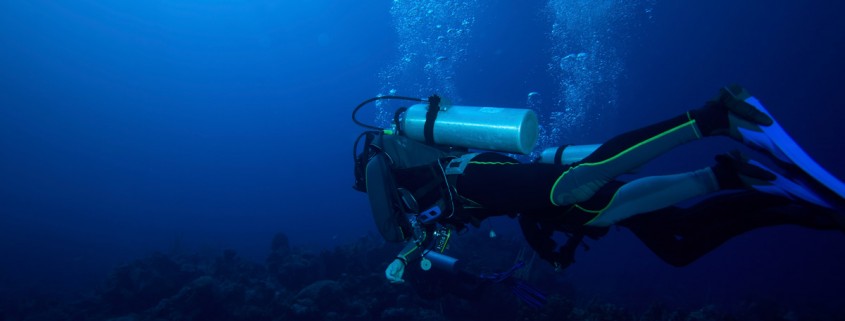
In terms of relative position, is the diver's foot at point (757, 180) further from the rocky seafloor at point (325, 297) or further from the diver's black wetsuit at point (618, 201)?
the rocky seafloor at point (325, 297)

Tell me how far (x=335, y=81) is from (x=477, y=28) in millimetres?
67859

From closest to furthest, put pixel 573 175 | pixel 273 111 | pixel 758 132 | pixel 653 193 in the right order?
pixel 758 132
pixel 653 193
pixel 573 175
pixel 273 111

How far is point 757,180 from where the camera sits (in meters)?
2.25

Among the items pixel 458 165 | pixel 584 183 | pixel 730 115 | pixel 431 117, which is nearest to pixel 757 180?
pixel 730 115

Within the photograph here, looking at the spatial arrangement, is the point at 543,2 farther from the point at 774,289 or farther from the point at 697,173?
the point at 697,173

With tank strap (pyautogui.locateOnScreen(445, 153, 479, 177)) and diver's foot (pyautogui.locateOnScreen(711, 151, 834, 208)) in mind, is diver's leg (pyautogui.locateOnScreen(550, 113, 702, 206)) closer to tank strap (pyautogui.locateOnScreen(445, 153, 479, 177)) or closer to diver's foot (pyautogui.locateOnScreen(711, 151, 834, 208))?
diver's foot (pyautogui.locateOnScreen(711, 151, 834, 208))

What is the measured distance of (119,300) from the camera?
11.2 metres

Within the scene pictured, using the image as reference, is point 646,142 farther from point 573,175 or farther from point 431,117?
point 431,117

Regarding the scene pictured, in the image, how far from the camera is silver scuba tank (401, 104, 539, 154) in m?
3.21

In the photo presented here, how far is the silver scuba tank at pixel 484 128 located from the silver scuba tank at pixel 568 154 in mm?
590

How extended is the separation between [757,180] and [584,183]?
3.16 feet

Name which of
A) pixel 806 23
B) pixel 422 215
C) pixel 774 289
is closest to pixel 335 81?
pixel 806 23

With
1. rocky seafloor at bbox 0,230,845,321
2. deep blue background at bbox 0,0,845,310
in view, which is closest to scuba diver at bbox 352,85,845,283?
rocky seafloor at bbox 0,230,845,321

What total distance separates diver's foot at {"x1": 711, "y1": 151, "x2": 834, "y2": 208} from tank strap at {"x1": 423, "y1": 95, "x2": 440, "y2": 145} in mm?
2168
